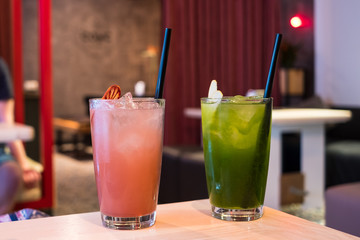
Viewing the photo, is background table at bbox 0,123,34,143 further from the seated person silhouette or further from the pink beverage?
the pink beverage

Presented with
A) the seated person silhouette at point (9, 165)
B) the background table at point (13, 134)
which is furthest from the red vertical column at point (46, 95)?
the background table at point (13, 134)

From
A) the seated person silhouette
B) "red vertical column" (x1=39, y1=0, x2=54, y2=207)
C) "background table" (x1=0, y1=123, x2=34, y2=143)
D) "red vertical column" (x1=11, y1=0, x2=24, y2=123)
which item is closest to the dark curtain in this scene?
"red vertical column" (x1=39, y1=0, x2=54, y2=207)

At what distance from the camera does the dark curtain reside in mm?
4188

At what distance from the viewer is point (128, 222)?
2.08 feet

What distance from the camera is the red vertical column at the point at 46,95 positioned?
349 centimetres

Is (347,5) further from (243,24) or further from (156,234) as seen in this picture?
(156,234)

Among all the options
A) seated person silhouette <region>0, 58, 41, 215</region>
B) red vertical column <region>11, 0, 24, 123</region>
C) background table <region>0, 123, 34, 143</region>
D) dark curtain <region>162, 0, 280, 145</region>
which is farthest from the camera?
dark curtain <region>162, 0, 280, 145</region>

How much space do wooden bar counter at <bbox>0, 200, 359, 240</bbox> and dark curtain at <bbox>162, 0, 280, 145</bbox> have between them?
11.6 ft

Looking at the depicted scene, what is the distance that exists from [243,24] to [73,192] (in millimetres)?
2339

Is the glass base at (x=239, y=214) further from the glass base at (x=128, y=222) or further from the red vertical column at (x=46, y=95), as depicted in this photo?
the red vertical column at (x=46, y=95)

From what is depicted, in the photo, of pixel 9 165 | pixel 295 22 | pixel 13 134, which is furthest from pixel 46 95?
pixel 295 22

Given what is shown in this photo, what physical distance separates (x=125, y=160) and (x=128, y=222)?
3.5 inches

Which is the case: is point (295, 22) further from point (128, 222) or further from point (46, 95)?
point (46, 95)

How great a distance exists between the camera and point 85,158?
633 cm
